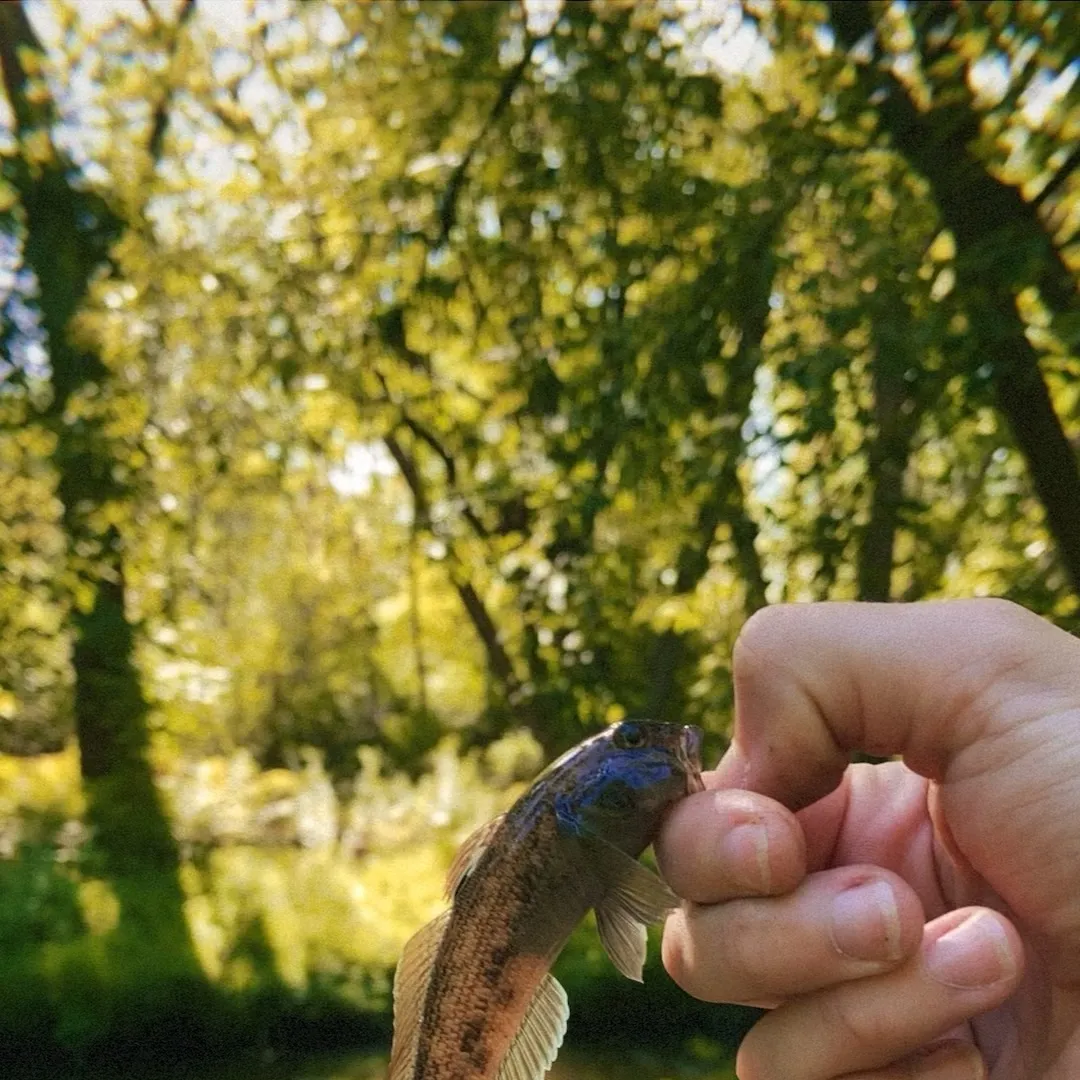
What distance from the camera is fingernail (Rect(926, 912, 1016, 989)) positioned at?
1.55 m

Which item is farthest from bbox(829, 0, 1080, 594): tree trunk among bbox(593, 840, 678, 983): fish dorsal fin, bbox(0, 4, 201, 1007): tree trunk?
bbox(0, 4, 201, 1007): tree trunk

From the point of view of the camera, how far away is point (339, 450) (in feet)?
24.8

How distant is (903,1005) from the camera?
1603 mm

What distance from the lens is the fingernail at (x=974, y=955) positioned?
1548 millimetres

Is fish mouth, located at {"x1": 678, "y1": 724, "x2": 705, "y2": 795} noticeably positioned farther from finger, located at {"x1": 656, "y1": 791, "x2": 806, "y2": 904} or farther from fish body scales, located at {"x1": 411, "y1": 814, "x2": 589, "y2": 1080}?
fish body scales, located at {"x1": 411, "y1": 814, "x2": 589, "y2": 1080}

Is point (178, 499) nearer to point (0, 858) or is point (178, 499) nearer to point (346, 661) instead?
point (0, 858)

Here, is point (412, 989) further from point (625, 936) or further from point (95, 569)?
point (95, 569)

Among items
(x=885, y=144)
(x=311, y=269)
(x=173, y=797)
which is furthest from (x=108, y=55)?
(x=173, y=797)

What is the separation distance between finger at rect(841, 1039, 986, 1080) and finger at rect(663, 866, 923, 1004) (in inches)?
8.1

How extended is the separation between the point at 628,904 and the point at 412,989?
0.35 meters

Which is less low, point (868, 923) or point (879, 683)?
point (879, 683)

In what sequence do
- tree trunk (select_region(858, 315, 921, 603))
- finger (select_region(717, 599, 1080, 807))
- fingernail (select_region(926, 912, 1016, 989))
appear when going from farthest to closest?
tree trunk (select_region(858, 315, 921, 603)) < finger (select_region(717, 599, 1080, 807)) < fingernail (select_region(926, 912, 1016, 989))

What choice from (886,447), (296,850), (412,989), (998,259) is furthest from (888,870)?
(296,850)

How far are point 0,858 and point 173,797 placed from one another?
97.6 inches
